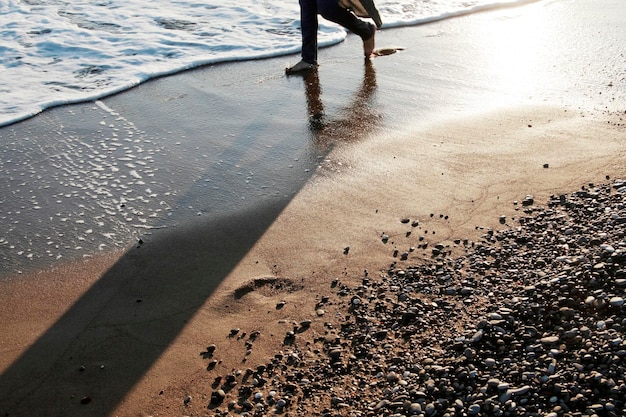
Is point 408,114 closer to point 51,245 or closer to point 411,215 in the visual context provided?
point 411,215

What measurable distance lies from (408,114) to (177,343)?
117 inches

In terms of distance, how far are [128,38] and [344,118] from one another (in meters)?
3.50

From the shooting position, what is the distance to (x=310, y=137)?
15.9 ft

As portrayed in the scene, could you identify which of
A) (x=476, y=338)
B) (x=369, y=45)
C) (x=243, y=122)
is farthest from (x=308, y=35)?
(x=476, y=338)

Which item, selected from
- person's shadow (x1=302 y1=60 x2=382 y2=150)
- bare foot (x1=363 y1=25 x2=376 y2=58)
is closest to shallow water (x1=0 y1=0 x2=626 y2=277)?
person's shadow (x1=302 y1=60 x2=382 y2=150)

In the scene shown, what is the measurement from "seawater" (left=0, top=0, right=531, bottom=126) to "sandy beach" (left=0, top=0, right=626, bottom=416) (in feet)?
1.23

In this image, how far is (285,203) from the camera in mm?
3951

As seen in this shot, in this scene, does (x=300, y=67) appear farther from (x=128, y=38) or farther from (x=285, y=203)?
(x=285, y=203)

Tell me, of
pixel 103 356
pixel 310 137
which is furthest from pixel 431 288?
pixel 310 137

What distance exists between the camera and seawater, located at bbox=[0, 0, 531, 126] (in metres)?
6.18

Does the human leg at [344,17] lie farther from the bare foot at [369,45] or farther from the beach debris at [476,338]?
the beach debris at [476,338]

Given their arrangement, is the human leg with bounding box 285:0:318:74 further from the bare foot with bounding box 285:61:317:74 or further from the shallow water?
the shallow water

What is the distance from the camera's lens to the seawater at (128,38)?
6.18 meters

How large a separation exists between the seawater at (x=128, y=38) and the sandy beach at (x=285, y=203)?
1.23 ft
